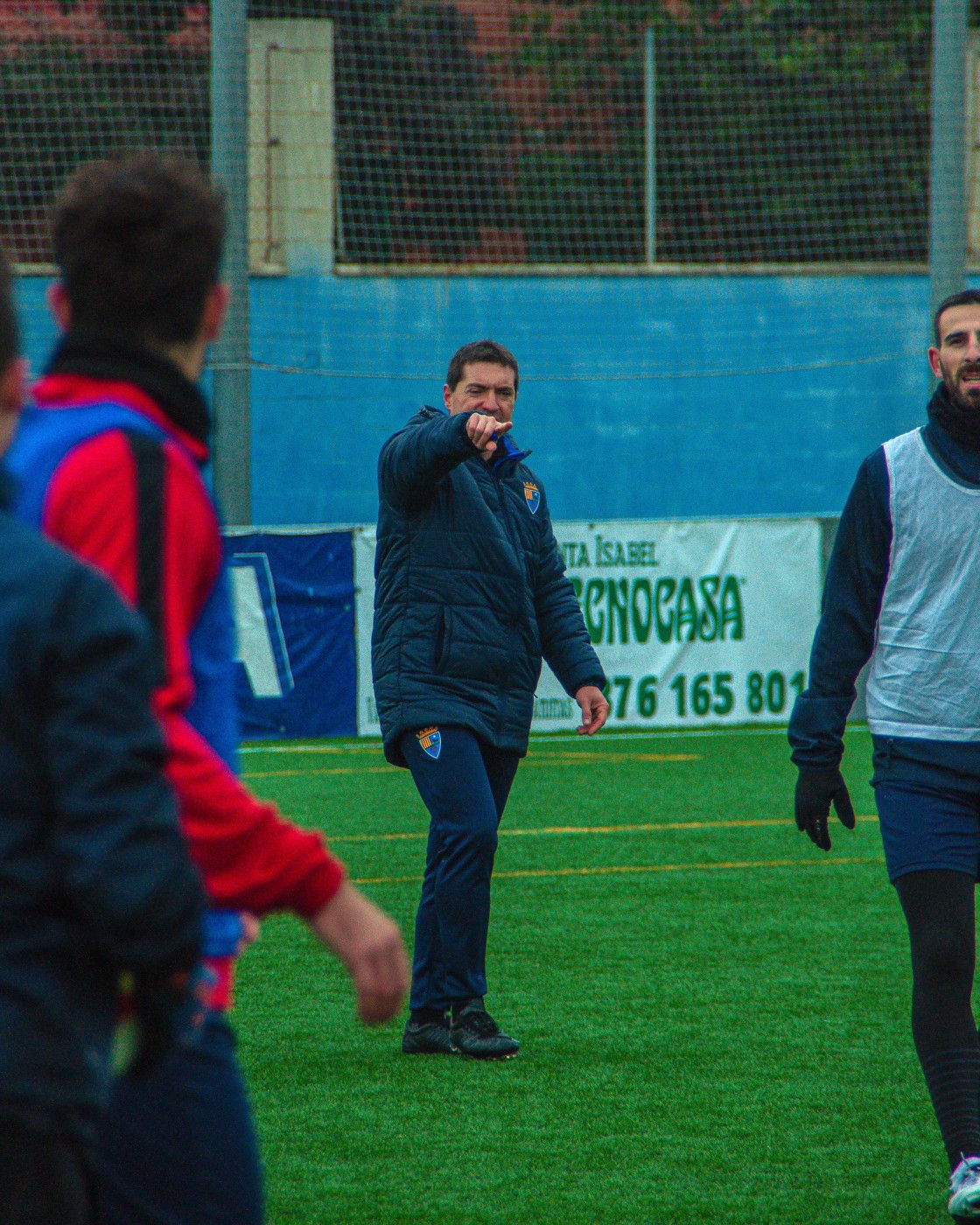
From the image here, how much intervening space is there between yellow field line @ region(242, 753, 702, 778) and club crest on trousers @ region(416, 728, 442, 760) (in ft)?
20.6

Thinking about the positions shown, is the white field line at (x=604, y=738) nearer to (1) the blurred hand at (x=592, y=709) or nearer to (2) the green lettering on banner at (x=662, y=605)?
(2) the green lettering on banner at (x=662, y=605)

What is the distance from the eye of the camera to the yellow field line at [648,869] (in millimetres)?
8234

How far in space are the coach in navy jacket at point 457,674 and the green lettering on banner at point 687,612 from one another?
326 inches

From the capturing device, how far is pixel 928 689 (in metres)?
3.95

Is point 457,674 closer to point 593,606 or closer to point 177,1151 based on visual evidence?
point 177,1151

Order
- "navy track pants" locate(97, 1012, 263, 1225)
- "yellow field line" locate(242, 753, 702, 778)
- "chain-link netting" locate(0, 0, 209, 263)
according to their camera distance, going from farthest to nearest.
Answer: "chain-link netting" locate(0, 0, 209, 263), "yellow field line" locate(242, 753, 702, 778), "navy track pants" locate(97, 1012, 263, 1225)

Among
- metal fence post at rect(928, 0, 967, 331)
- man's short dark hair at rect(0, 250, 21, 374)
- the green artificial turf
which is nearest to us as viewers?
man's short dark hair at rect(0, 250, 21, 374)

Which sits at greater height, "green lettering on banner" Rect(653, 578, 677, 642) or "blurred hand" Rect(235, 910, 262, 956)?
"blurred hand" Rect(235, 910, 262, 956)

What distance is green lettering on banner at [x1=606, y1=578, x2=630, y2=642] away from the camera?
13617mm

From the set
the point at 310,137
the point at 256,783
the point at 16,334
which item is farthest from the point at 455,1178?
the point at 310,137

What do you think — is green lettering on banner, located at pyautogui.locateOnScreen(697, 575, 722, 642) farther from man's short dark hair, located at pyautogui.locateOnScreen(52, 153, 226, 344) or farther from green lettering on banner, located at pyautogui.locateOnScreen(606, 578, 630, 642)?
man's short dark hair, located at pyautogui.locateOnScreen(52, 153, 226, 344)

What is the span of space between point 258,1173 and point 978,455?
98.7 inches

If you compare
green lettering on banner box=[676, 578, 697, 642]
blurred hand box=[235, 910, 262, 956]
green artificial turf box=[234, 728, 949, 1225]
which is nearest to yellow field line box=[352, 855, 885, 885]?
green artificial turf box=[234, 728, 949, 1225]

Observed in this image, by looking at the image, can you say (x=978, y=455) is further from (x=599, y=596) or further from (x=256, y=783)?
(x=599, y=596)
